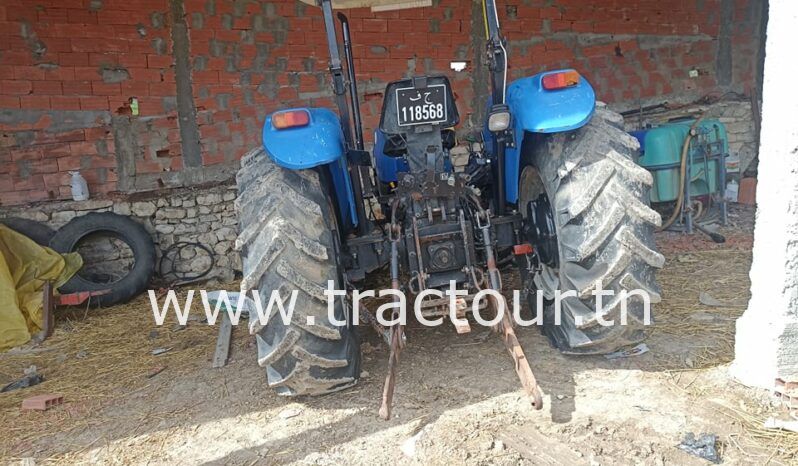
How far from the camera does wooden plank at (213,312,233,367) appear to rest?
3435mm

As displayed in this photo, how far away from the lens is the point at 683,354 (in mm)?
2930

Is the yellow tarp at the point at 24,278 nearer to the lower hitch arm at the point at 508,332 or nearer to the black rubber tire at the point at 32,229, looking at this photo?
the black rubber tire at the point at 32,229

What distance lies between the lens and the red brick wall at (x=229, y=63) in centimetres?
483

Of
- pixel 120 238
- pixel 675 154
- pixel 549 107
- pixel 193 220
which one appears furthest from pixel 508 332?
pixel 120 238

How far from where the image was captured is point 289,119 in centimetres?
273

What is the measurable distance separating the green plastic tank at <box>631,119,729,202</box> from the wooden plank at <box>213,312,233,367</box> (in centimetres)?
376

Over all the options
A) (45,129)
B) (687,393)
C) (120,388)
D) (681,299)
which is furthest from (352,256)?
(45,129)

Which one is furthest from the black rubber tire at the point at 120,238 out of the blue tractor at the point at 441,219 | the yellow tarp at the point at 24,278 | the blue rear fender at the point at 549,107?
the blue rear fender at the point at 549,107

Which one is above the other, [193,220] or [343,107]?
[343,107]

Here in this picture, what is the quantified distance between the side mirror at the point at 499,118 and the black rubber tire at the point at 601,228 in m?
0.26

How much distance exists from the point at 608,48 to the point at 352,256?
425cm

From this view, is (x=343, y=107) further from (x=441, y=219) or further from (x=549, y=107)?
(x=549, y=107)

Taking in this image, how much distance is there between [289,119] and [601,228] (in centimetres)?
148

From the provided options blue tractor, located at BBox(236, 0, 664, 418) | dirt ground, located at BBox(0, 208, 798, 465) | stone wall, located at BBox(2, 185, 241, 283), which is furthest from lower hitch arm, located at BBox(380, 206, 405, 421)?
stone wall, located at BBox(2, 185, 241, 283)
